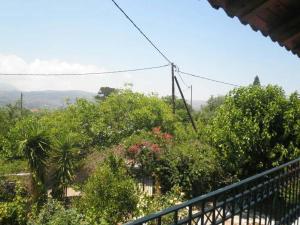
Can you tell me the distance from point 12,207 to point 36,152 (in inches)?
124

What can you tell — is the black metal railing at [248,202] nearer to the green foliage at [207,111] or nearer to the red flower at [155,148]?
the red flower at [155,148]

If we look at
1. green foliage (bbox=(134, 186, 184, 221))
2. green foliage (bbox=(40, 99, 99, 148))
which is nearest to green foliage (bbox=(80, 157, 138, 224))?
green foliage (bbox=(134, 186, 184, 221))

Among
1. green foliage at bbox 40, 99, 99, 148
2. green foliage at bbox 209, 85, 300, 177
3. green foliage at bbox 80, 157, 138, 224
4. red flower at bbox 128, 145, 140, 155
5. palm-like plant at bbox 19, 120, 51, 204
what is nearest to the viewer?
green foliage at bbox 80, 157, 138, 224

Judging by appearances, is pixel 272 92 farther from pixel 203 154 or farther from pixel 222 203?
pixel 222 203

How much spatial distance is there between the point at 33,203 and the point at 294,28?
501 inches

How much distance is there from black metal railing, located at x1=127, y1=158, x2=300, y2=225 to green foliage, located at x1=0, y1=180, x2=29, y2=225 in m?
9.21

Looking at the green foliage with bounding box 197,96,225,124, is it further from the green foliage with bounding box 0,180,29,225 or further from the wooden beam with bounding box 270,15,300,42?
the wooden beam with bounding box 270,15,300,42

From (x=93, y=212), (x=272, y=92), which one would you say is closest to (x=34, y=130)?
(x=93, y=212)

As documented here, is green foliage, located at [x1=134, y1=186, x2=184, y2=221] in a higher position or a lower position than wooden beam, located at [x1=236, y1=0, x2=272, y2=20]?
lower

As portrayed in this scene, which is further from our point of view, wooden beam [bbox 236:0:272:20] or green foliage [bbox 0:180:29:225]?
green foliage [bbox 0:180:29:225]

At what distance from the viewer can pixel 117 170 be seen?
11555mm

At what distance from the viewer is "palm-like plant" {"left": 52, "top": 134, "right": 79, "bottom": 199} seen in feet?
47.5

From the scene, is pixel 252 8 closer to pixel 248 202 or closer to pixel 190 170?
pixel 248 202

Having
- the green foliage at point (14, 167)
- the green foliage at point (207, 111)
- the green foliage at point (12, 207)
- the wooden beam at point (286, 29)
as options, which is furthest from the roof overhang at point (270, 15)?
the green foliage at point (207, 111)
